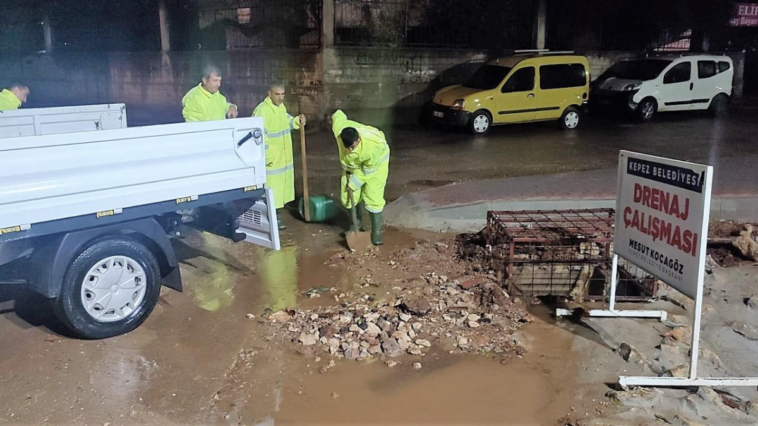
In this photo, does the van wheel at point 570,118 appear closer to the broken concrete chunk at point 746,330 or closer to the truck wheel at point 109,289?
the broken concrete chunk at point 746,330

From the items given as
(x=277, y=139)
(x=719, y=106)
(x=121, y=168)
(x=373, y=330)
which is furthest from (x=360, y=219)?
(x=719, y=106)

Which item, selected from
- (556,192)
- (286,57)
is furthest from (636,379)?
(286,57)

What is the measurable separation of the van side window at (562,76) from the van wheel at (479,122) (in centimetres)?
153

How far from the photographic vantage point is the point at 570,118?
15.8 metres

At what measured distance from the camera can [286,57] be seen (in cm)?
1669

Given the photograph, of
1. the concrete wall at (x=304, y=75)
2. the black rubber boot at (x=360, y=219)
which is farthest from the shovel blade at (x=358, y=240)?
the concrete wall at (x=304, y=75)

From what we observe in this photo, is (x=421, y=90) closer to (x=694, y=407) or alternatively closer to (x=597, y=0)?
(x=597, y=0)

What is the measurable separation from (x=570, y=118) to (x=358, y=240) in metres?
10.3

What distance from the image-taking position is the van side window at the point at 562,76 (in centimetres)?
1520

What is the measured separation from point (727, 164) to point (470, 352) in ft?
25.8

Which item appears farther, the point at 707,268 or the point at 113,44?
the point at 113,44

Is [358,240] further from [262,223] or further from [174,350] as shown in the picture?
[174,350]

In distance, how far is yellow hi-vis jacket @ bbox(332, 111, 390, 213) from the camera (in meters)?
6.54

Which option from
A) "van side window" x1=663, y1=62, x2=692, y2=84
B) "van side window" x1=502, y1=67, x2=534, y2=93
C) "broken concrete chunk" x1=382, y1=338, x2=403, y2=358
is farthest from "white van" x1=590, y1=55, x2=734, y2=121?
"broken concrete chunk" x1=382, y1=338, x2=403, y2=358
